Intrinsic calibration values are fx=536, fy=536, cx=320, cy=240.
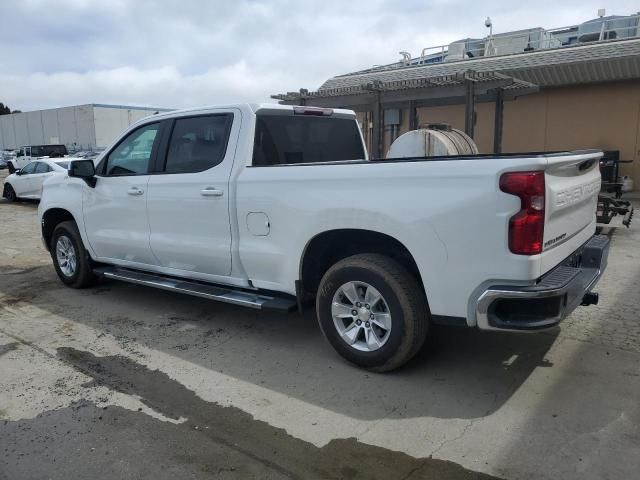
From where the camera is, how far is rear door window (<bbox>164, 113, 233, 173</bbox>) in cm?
472

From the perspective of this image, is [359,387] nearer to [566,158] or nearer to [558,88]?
[566,158]

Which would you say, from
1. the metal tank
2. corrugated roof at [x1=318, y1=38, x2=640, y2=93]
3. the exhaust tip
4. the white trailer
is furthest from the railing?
the white trailer

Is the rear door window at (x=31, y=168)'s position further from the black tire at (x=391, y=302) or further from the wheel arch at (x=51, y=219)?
the black tire at (x=391, y=302)

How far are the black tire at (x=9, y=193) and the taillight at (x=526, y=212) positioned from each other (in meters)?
18.8

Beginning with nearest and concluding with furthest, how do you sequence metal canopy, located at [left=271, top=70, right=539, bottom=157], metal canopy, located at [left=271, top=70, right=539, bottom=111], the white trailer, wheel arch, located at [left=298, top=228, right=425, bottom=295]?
wheel arch, located at [left=298, top=228, right=425, bottom=295]
metal canopy, located at [left=271, top=70, right=539, bottom=111]
metal canopy, located at [left=271, top=70, right=539, bottom=157]
the white trailer

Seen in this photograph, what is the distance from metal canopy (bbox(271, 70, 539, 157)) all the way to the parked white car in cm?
754

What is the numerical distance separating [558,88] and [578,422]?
16.6m

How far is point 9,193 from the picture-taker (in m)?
18.3

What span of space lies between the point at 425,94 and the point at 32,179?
12736 mm

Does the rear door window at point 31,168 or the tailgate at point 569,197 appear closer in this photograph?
the tailgate at point 569,197

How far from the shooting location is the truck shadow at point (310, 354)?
11.8ft

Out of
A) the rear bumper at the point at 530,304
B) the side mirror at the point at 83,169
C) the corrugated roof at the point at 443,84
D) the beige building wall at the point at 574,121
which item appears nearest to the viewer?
the rear bumper at the point at 530,304

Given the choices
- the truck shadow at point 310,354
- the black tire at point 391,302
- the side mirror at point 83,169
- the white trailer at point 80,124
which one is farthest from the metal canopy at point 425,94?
the white trailer at point 80,124

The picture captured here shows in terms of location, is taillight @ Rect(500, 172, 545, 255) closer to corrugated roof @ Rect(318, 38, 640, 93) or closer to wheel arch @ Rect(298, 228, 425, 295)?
wheel arch @ Rect(298, 228, 425, 295)
